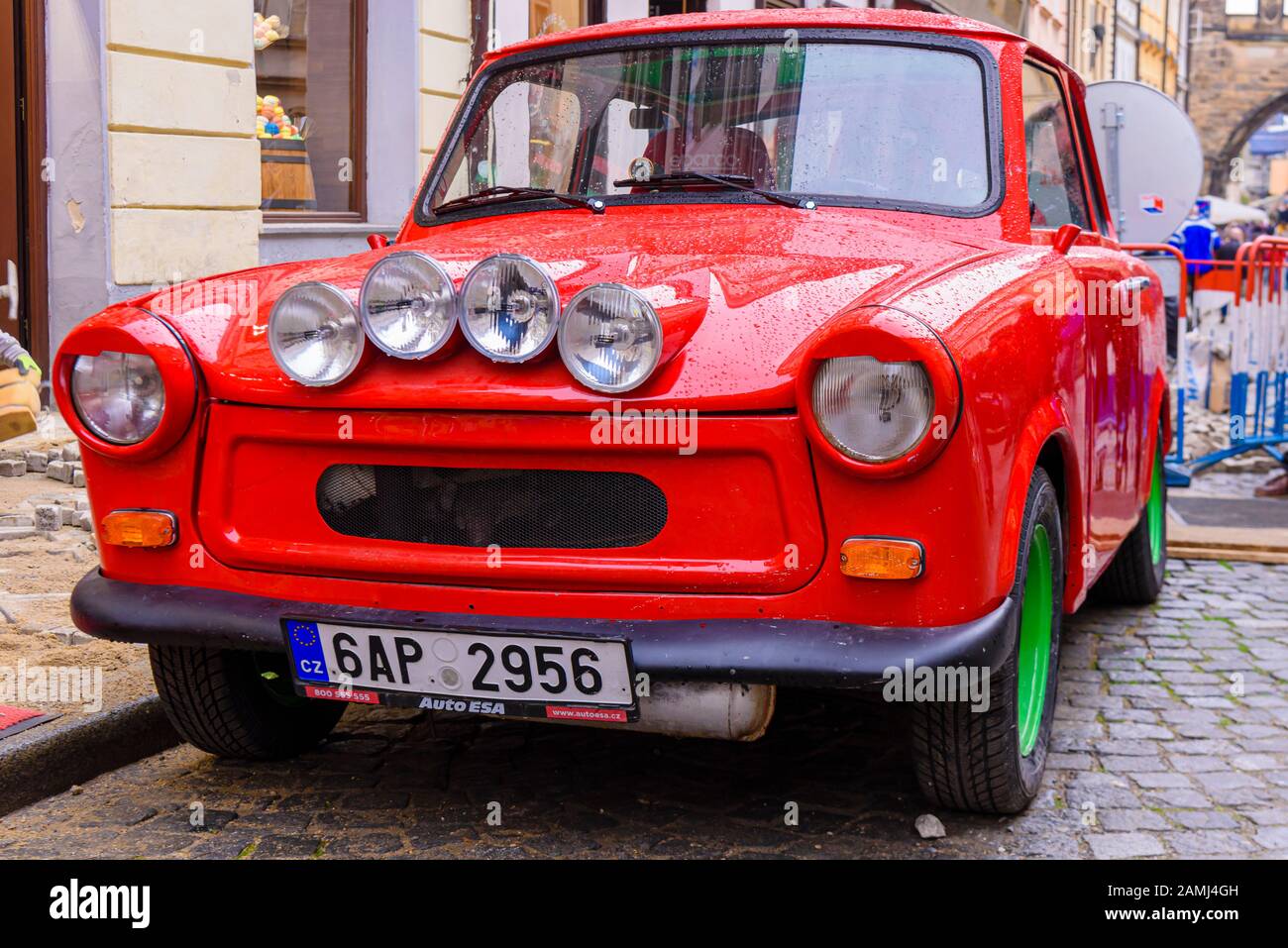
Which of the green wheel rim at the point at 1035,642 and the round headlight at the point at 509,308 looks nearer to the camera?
the round headlight at the point at 509,308

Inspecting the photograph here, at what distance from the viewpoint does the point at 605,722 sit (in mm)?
3182

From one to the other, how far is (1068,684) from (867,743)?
1.10m

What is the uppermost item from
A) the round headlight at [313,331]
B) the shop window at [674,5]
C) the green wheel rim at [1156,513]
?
the shop window at [674,5]

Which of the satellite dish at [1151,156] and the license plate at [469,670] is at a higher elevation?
the satellite dish at [1151,156]

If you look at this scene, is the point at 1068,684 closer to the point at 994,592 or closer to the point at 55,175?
the point at 994,592

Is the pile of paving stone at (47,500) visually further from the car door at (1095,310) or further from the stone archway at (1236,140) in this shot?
the stone archway at (1236,140)

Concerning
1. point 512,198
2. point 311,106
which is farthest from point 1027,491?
point 311,106

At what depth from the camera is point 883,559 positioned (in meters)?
3.01

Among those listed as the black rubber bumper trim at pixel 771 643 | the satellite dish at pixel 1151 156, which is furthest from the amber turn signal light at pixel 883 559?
the satellite dish at pixel 1151 156

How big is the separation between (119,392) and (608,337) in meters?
1.12

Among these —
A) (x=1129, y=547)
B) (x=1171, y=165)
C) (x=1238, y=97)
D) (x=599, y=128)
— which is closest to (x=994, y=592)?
(x=599, y=128)

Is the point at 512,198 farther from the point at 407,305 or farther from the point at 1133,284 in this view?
the point at 1133,284

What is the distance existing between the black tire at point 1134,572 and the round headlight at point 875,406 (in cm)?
324

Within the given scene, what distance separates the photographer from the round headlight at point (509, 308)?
314cm
